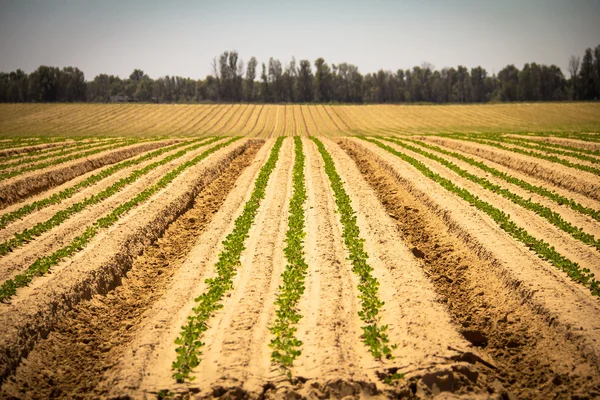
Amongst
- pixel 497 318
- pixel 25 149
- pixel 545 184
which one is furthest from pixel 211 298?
pixel 25 149

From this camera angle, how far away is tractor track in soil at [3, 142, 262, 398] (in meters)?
7.25

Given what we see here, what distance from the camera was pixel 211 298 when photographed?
936 centimetres

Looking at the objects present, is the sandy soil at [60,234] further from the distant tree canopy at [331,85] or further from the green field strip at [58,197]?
the distant tree canopy at [331,85]

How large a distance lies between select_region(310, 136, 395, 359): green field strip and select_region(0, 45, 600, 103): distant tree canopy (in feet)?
394

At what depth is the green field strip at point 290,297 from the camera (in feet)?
24.1

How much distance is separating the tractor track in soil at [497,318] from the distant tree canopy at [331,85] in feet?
403

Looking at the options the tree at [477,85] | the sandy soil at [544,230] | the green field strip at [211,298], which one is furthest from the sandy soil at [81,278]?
the tree at [477,85]

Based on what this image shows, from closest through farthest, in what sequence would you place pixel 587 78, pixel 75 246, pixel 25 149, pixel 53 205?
pixel 75 246
pixel 53 205
pixel 25 149
pixel 587 78

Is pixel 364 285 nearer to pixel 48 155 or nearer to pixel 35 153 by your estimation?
pixel 48 155

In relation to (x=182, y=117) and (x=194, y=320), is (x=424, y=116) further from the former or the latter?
(x=194, y=320)

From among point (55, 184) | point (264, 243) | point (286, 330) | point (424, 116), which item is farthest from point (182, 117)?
point (286, 330)

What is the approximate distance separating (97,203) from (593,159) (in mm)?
22872

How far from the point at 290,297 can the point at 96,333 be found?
404 cm

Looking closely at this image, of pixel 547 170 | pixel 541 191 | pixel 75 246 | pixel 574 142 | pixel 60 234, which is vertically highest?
pixel 574 142
